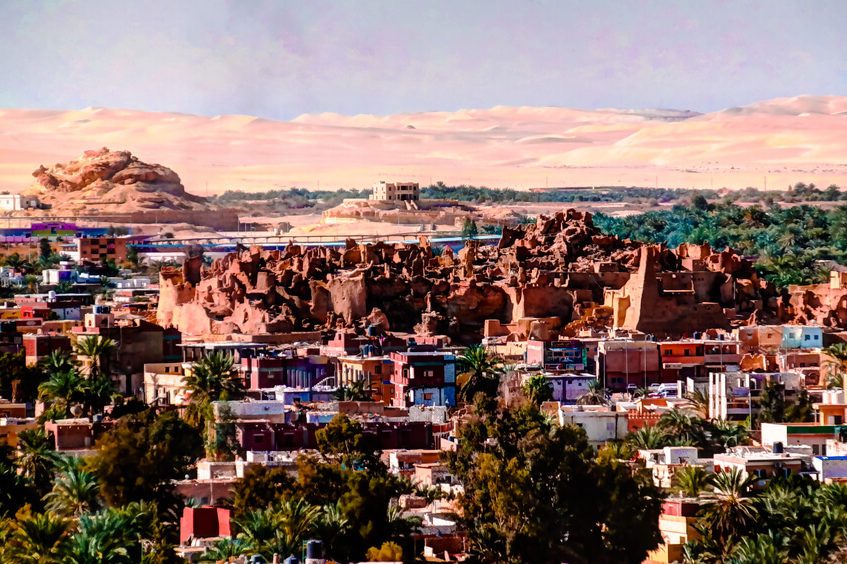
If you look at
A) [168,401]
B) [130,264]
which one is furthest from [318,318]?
[130,264]

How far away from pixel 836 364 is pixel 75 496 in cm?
2814

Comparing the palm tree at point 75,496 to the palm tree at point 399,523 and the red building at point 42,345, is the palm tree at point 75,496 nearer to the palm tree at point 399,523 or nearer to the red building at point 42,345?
the palm tree at point 399,523

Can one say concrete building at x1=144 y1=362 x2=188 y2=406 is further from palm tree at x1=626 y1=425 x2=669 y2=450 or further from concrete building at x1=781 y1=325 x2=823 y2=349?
concrete building at x1=781 y1=325 x2=823 y2=349

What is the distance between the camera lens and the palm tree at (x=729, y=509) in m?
42.6

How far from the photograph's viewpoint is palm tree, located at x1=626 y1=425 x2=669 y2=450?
52938 millimetres

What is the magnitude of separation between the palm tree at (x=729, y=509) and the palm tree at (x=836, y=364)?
19.5m

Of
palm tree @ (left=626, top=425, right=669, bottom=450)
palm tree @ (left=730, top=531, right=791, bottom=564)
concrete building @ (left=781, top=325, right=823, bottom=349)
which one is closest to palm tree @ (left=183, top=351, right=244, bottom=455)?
palm tree @ (left=626, top=425, right=669, bottom=450)

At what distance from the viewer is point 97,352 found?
68062 mm

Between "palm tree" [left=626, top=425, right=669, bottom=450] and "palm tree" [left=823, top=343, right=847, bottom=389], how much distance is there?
1036 centimetres

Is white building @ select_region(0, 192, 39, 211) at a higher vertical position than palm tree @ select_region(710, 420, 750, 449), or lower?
lower

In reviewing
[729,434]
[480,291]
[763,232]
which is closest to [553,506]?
[729,434]

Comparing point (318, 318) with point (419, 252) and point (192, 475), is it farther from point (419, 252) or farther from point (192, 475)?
point (192, 475)

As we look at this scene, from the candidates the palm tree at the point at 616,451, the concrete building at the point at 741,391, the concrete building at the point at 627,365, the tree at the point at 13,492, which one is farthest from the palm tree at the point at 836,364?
the tree at the point at 13,492

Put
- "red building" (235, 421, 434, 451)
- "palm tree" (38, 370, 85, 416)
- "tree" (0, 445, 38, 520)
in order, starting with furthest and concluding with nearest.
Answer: "palm tree" (38, 370, 85, 416), "red building" (235, 421, 434, 451), "tree" (0, 445, 38, 520)
